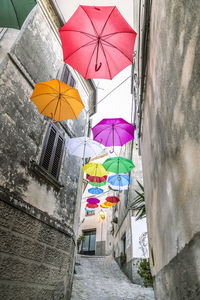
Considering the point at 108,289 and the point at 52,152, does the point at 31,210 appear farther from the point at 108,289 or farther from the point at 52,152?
the point at 108,289

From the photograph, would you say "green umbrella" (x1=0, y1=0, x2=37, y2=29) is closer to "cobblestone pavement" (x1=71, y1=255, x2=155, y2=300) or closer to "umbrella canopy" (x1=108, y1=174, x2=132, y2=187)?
"umbrella canopy" (x1=108, y1=174, x2=132, y2=187)

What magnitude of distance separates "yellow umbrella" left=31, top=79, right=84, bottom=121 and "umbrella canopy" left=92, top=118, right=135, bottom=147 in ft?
5.08

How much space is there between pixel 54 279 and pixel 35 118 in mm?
4589

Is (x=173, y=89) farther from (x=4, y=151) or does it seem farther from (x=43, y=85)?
(x=43, y=85)

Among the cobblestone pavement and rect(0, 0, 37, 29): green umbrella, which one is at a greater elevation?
rect(0, 0, 37, 29): green umbrella

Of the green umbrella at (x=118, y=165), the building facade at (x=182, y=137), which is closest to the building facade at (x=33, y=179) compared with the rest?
the green umbrella at (x=118, y=165)

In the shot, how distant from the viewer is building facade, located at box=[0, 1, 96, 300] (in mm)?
4320

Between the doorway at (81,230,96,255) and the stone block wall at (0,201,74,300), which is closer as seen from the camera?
the stone block wall at (0,201,74,300)

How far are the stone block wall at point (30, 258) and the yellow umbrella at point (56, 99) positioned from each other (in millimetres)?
2908

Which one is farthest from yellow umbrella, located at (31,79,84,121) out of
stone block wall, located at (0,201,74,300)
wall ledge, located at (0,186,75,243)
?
stone block wall, located at (0,201,74,300)

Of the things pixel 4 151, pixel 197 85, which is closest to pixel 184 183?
pixel 197 85

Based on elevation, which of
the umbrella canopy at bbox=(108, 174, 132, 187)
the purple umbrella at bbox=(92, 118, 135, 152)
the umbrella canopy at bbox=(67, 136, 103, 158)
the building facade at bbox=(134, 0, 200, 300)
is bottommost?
the building facade at bbox=(134, 0, 200, 300)

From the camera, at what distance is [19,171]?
495 centimetres

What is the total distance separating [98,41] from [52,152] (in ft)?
11.7
